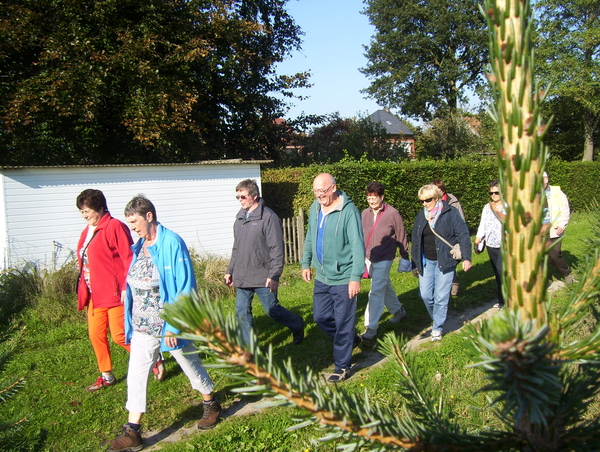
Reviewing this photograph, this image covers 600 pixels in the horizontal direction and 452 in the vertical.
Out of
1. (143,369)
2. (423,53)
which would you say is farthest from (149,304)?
(423,53)

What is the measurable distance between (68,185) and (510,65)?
10.2 m

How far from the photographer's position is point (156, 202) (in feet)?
35.4

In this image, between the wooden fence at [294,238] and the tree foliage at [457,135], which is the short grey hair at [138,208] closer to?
the wooden fence at [294,238]

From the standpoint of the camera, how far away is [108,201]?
10055 mm

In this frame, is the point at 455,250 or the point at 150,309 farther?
the point at 455,250

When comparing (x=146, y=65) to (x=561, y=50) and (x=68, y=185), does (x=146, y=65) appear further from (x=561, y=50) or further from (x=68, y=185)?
(x=561, y=50)

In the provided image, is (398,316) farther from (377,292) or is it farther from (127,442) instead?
(127,442)

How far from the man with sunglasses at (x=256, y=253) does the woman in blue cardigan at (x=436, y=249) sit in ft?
6.64

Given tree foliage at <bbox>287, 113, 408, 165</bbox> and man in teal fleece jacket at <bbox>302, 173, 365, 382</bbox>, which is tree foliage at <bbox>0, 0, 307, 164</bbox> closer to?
tree foliage at <bbox>287, 113, 408, 165</bbox>

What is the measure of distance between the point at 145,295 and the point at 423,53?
3588 cm

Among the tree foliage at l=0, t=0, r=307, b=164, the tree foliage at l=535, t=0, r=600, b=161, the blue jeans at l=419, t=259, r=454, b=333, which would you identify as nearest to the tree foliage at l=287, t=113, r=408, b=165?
the tree foliage at l=0, t=0, r=307, b=164

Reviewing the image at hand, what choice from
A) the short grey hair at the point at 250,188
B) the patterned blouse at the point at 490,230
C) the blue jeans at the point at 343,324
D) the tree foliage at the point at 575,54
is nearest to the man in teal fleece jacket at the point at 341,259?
the blue jeans at the point at 343,324

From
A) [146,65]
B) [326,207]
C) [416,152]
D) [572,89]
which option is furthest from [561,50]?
[326,207]

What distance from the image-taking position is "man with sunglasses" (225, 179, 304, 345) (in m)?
5.51
